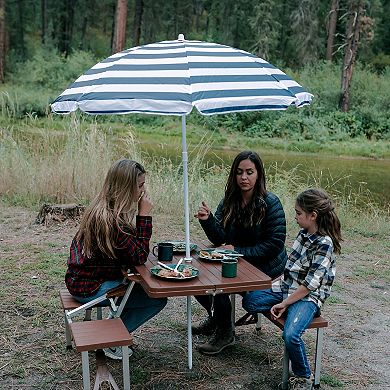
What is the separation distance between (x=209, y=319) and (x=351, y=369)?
93cm

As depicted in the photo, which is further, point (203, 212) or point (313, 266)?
point (203, 212)

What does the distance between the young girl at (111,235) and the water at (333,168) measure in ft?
25.0

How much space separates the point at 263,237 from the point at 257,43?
25032mm

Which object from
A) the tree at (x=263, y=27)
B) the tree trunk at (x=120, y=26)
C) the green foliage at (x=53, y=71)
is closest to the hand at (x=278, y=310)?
the tree trunk at (x=120, y=26)

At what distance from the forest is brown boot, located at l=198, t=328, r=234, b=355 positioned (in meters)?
12.3

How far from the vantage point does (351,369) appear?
3369 millimetres

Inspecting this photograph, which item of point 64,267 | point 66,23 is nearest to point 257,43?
point 66,23

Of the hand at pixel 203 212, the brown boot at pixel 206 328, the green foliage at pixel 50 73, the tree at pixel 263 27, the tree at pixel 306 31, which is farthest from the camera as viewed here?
the tree at pixel 306 31

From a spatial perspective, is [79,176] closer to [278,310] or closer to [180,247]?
[180,247]

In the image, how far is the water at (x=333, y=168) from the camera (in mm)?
11180

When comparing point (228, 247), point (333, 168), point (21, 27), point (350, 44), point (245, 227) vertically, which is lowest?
point (333, 168)

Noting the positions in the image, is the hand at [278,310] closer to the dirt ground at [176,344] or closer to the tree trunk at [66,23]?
the dirt ground at [176,344]

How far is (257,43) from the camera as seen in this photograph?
27.2m

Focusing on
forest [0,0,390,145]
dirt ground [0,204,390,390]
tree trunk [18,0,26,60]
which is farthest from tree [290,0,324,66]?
dirt ground [0,204,390,390]
